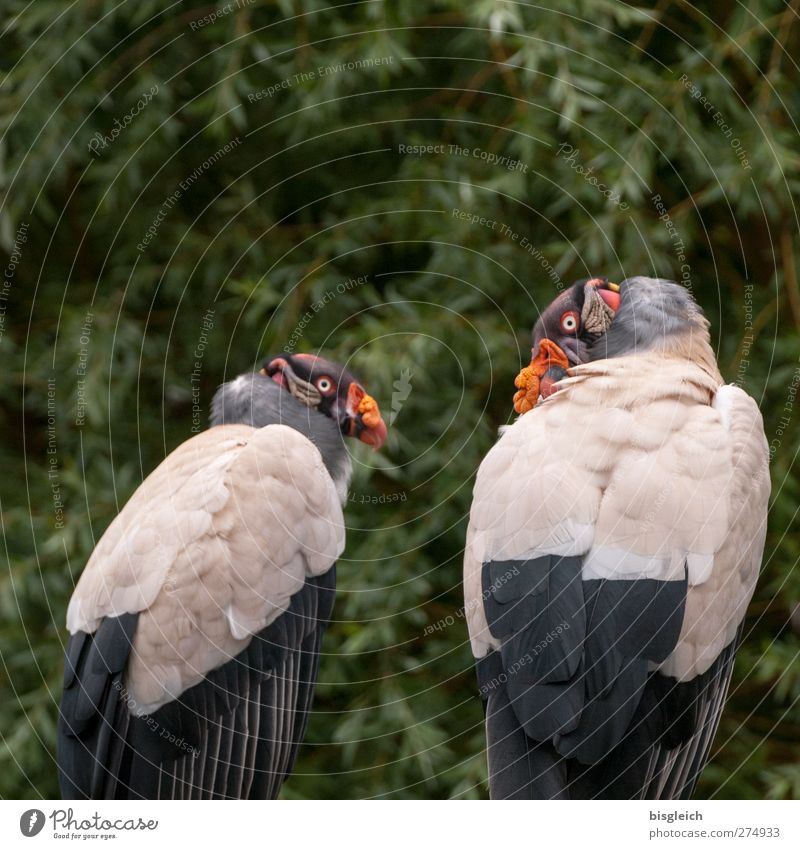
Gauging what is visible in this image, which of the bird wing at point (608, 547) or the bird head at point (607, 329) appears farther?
the bird head at point (607, 329)

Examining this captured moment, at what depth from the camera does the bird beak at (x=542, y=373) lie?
4.52 ft

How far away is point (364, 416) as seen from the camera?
59.3 inches

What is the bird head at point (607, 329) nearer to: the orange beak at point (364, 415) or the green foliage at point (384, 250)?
the orange beak at point (364, 415)

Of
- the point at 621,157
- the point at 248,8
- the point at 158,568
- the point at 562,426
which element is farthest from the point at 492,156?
the point at 158,568

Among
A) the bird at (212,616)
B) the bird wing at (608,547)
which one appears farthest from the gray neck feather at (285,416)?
the bird wing at (608,547)

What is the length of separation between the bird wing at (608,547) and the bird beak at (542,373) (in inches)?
0.8

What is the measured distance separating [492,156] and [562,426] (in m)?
0.96

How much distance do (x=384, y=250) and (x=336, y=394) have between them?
1.33 m

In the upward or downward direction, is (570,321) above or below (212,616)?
above

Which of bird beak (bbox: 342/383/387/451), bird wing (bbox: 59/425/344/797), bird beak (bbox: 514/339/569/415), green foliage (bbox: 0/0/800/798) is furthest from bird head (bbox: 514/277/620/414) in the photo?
green foliage (bbox: 0/0/800/798)

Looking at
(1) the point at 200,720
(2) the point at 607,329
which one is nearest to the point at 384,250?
(2) the point at 607,329

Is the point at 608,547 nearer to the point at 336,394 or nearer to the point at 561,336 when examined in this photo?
the point at 561,336

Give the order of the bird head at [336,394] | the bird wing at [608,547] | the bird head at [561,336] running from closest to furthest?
the bird wing at [608,547] < the bird head at [561,336] < the bird head at [336,394]
